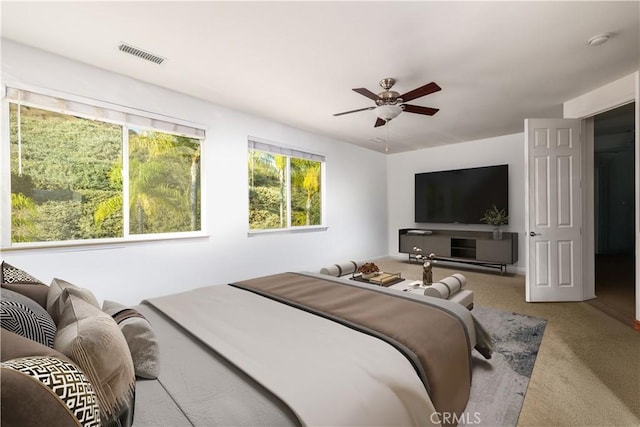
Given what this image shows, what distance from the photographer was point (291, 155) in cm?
477

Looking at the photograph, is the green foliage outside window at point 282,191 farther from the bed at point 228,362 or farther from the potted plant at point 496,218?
the potted plant at point 496,218

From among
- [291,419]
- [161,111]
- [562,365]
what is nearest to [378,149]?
[161,111]

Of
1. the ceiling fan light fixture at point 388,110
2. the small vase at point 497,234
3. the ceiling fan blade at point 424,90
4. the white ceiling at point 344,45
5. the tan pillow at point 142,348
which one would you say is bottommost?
the tan pillow at point 142,348

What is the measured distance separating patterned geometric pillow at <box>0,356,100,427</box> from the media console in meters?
5.42

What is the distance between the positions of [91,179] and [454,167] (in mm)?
5809

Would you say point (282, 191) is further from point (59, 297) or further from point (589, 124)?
point (589, 124)

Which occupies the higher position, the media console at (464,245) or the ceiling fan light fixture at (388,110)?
the ceiling fan light fixture at (388,110)

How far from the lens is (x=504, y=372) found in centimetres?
204

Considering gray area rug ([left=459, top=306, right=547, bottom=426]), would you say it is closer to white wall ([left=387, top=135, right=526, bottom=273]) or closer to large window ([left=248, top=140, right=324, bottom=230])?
white wall ([left=387, top=135, right=526, bottom=273])

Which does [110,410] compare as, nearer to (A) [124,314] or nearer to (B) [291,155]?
(A) [124,314]

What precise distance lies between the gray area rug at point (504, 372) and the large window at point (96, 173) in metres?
3.24

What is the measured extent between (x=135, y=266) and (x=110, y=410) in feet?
8.92

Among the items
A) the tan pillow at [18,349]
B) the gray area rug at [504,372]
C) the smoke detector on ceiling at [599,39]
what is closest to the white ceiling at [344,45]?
the smoke detector on ceiling at [599,39]

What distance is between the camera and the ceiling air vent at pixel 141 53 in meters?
2.47
